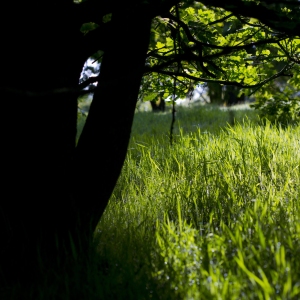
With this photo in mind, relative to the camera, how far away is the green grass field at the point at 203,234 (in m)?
2.04

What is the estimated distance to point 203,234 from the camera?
9.02 feet

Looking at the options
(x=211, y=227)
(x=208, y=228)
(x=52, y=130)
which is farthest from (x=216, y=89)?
(x=52, y=130)

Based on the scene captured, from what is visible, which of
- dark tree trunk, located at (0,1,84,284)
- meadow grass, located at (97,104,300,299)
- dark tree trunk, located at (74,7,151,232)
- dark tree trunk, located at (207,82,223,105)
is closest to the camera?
meadow grass, located at (97,104,300,299)

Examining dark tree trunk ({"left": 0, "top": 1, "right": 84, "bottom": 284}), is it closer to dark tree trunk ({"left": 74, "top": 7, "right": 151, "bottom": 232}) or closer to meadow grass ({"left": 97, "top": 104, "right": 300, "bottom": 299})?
dark tree trunk ({"left": 74, "top": 7, "right": 151, "bottom": 232})

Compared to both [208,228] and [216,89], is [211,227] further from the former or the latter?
[216,89]

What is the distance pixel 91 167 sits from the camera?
96.3 inches

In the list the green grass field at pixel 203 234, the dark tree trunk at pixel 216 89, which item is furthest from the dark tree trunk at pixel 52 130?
the dark tree trunk at pixel 216 89

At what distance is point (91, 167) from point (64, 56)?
602mm

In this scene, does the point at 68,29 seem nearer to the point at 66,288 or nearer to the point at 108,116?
the point at 108,116

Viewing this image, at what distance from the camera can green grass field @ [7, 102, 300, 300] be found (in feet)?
6.68

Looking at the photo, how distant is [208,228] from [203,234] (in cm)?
27

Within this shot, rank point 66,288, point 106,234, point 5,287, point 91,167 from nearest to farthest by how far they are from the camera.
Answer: point 66,288 < point 5,287 < point 91,167 < point 106,234

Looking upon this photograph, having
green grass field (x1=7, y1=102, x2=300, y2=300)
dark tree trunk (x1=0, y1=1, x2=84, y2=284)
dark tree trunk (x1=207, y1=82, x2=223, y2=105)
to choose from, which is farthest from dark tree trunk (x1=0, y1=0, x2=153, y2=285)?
dark tree trunk (x1=207, y1=82, x2=223, y2=105)

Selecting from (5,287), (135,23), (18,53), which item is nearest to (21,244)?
(5,287)
